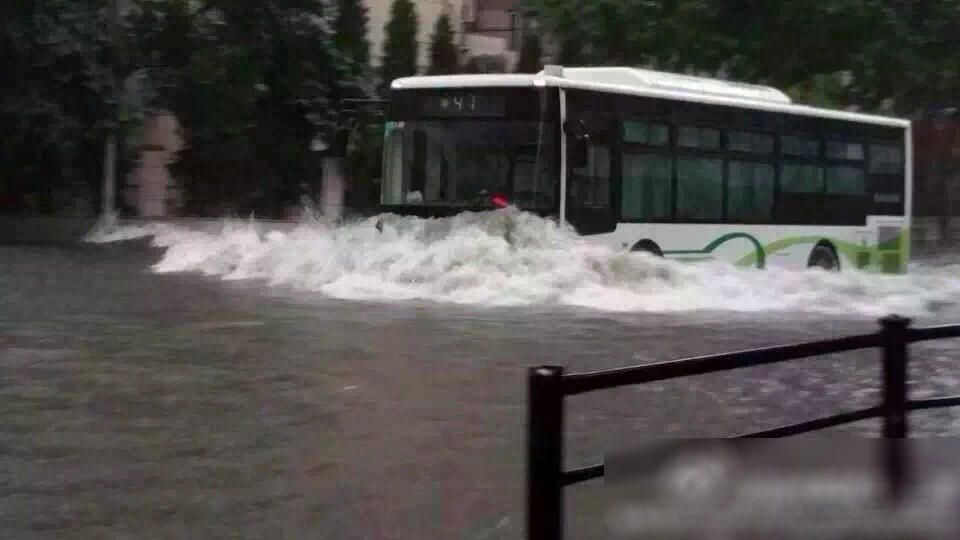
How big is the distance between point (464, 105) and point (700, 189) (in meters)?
3.98

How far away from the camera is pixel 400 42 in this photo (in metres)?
38.1

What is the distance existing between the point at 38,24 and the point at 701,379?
74.8ft

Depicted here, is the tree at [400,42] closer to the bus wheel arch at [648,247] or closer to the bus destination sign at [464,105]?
the bus destination sign at [464,105]

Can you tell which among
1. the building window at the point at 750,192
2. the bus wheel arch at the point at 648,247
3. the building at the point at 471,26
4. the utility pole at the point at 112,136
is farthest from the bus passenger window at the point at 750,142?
the utility pole at the point at 112,136

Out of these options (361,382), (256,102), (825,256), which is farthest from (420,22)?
(361,382)

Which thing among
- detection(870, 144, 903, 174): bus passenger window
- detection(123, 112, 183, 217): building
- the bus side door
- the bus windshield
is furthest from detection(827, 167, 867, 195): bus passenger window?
detection(123, 112, 183, 217): building

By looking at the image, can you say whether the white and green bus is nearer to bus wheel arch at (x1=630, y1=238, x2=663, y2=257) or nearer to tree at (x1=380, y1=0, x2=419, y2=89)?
bus wheel arch at (x1=630, y1=238, x2=663, y2=257)

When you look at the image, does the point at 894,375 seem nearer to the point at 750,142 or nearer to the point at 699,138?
the point at 699,138

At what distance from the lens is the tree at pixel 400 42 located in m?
37.6

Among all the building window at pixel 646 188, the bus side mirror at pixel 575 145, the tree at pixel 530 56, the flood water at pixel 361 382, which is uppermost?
the tree at pixel 530 56

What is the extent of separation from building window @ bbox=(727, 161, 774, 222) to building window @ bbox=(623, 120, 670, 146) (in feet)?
5.20

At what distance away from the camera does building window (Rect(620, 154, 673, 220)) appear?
18.6 m

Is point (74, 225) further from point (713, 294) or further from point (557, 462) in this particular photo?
point (557, 462)

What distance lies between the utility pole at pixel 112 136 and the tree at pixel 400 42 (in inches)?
310
